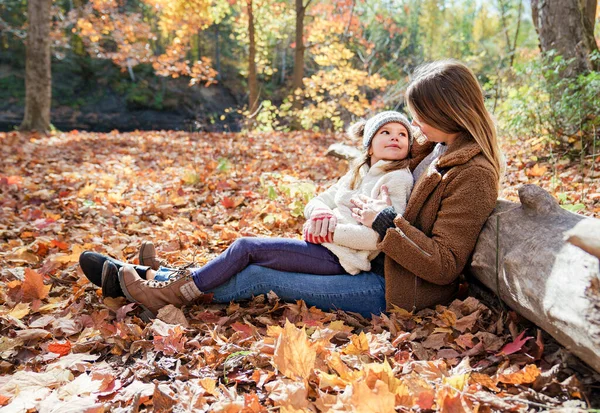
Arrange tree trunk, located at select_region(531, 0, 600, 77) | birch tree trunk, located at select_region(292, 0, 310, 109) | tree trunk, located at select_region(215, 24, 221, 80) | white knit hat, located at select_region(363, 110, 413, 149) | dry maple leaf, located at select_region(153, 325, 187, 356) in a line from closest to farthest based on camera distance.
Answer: dry maple leaf, located at select_region(153, 325, 187, 356), white knit hat, located at select_region(363, 110, 413, 149), tree trunk, located at select_region(531, 0, 600, 77), birch tree trunk, located at select_region(292, 0, 310, 109), tree trunk, located at select_region(215, 24, 221, 80)

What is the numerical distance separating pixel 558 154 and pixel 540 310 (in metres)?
3.44

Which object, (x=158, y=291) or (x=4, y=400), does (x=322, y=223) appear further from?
(x=4, y=400)

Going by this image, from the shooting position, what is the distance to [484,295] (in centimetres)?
236

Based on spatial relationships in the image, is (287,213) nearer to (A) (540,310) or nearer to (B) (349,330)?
(B) (349,330)

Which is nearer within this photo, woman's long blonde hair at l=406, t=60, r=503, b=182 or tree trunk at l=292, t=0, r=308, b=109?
woman's long blonde hair at l=406, t=60, r=503, b=182

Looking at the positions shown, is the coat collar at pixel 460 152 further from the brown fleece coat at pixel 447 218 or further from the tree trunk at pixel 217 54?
the tree trunk at pixel 217 54

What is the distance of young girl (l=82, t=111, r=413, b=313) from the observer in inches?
98.1

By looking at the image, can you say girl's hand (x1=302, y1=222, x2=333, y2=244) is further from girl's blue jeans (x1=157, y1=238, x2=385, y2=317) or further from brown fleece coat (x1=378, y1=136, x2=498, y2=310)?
brown fleece coat (x1=378, y1=136, x2=498, y2=310)

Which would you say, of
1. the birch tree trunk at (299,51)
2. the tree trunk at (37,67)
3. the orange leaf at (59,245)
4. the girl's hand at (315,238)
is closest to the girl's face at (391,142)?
the girl's hand at (315,238)

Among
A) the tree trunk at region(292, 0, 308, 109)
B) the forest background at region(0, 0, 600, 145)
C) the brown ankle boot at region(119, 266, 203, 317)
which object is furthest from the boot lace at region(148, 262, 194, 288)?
the tree trunk at region(292, 0, 308, 109)

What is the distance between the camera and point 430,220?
2.29 metres

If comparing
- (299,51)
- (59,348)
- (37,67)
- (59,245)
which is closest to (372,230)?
(59,348)

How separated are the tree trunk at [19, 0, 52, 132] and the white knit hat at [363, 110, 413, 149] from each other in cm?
890

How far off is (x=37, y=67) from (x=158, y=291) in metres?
8.89
